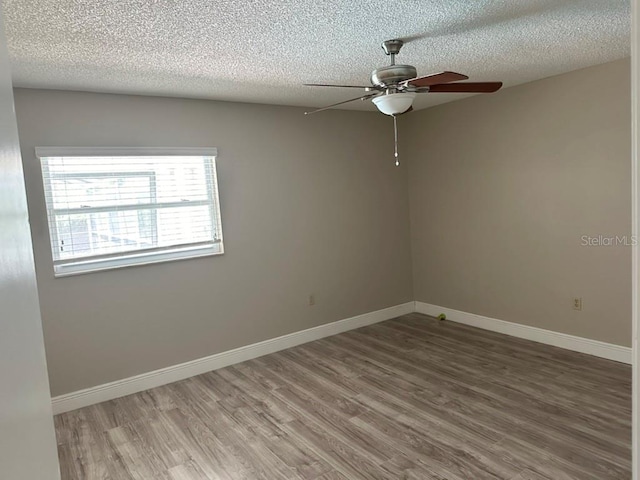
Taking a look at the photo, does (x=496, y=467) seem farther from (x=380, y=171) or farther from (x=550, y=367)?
(x=380, y=171)

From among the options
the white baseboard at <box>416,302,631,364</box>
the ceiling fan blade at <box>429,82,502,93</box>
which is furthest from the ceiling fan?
the white baseboard at <box>416,302,631,364</box>

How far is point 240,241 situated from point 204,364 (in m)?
1.17

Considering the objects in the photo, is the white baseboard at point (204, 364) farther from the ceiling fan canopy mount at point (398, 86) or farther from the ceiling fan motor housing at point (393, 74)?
the ceiling fan motor housing at point (393, 74)

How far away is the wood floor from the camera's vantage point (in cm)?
252

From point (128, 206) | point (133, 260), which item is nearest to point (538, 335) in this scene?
point (133, 260)

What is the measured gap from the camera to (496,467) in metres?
2.43

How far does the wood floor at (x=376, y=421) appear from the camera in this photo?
252 cm

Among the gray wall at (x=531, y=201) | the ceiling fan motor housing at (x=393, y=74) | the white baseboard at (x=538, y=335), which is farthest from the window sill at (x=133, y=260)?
the white baseboard at (x=538, y=335)

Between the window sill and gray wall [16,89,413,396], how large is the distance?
0.19ft

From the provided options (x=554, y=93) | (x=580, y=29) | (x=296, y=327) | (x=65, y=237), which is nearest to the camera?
(x=580, y=29)

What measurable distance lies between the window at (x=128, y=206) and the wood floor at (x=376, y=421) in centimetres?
116

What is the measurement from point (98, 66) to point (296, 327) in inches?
116

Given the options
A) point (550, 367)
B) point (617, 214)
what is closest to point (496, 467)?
point (550, 367)

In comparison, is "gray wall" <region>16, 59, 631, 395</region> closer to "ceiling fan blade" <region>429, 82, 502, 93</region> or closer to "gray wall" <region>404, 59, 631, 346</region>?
"gray wall" <region>404, 59, 631, 346</region>
